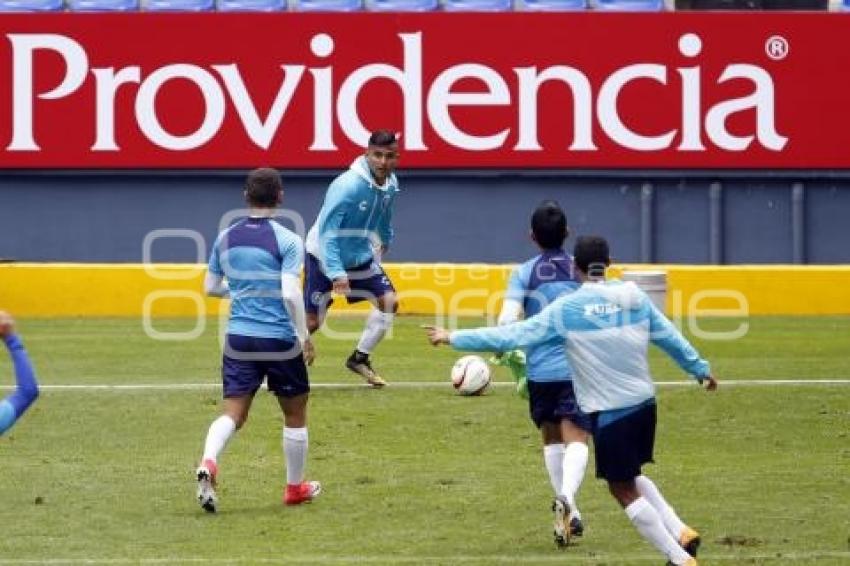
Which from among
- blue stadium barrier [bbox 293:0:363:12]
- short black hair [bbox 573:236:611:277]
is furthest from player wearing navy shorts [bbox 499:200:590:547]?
blue stadium barrier [bbox 293:0:363:12]

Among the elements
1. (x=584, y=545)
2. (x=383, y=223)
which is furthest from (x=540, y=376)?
(x=383, y=223)

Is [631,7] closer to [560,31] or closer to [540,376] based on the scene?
[560,31]

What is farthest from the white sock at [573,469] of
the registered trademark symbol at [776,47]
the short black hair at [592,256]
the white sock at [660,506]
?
the registered trademark symbol at [776,47]

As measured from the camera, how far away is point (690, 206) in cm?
2658

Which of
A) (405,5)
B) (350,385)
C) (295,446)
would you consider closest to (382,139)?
(350,385)

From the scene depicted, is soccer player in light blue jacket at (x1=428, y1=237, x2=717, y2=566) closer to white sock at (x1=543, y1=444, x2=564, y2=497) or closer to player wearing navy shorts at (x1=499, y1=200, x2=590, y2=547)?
player wearing navy shorts at (x1=499, y1=200, x2=590, y2=547)

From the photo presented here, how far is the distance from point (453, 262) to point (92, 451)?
11952mm

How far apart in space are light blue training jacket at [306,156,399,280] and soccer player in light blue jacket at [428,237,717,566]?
6310 millimetres

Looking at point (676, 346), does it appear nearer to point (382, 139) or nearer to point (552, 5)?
point (382, 139)

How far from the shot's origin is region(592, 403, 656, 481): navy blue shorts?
1058 centimetres

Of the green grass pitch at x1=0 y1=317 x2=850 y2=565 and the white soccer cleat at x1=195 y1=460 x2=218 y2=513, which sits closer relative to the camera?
the green grass pitch at x1=0 y1=317 x2=850 y2=565

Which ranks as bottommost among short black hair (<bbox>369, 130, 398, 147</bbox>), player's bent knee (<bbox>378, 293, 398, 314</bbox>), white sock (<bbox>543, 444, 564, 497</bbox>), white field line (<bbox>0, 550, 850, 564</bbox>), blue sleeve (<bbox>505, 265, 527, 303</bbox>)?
white field line (<bbox>0, 550, 850, 564</bbox>)

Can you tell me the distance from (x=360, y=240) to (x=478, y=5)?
9696 millimetres

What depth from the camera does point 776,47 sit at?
2639 cm
